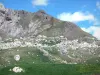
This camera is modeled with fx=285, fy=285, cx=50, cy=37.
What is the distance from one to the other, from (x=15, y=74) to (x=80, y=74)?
1140 inches

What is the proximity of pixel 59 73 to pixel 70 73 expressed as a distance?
5.18 metres

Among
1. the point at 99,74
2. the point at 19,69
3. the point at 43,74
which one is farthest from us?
the point at 19,69

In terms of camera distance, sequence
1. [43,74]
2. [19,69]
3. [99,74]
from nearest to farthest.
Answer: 1. [99,74]
2. [43,74]
3. [19,69]

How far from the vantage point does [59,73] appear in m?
130

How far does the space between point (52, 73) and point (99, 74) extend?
22165 mm

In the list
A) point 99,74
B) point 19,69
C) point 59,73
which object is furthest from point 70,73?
point 19,69

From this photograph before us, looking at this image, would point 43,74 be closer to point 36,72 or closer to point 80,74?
point 36,72

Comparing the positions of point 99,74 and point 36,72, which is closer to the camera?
point 99,74

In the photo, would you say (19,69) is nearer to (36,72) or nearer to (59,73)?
(36,72)

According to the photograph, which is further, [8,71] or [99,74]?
[8,71]

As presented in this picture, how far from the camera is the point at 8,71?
13562 centimetres

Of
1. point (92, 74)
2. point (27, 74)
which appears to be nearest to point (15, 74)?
point (27, 74)

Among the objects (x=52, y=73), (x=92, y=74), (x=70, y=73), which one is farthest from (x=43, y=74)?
(x=92, y=74)

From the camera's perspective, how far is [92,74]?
123 metres
